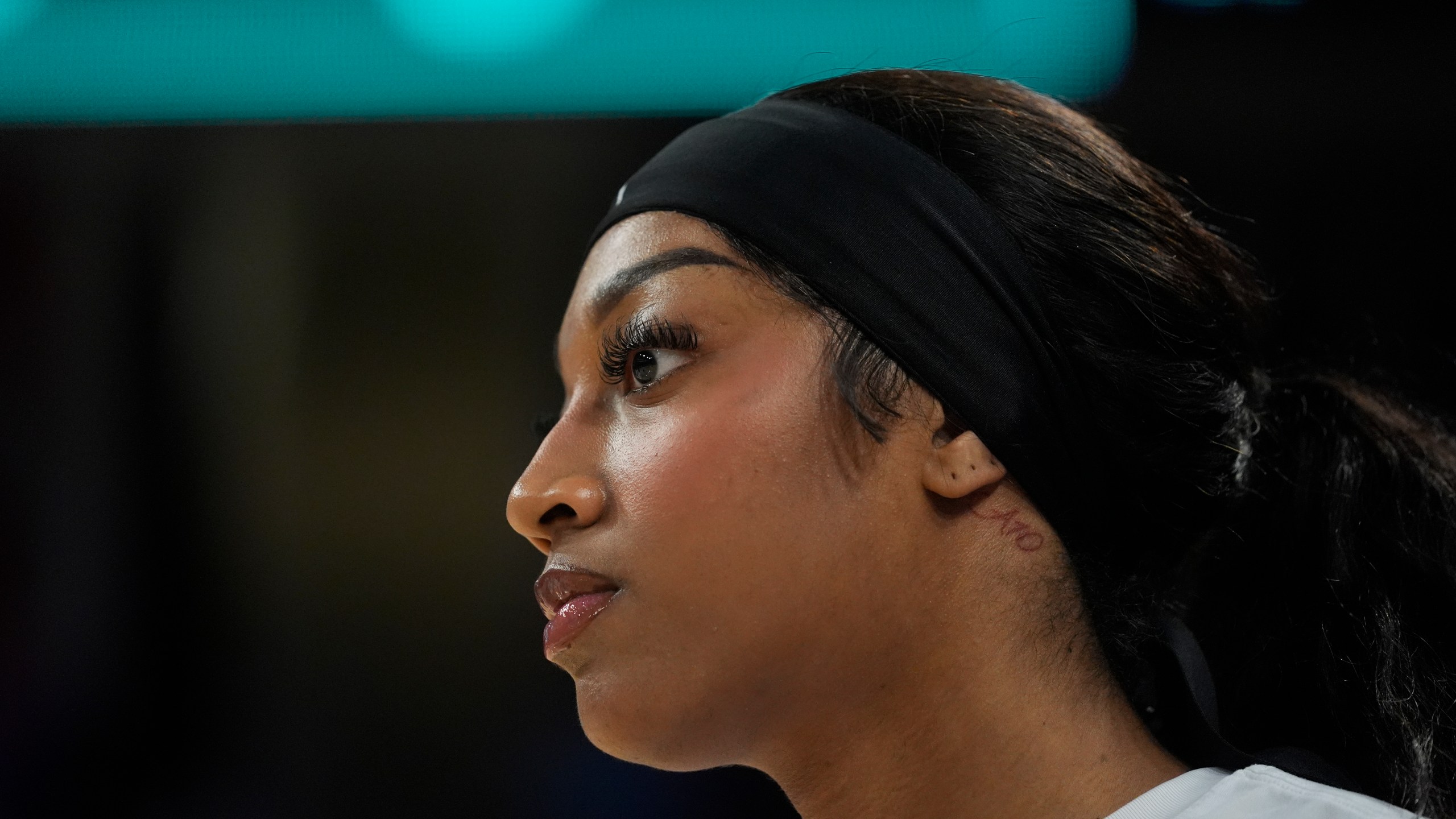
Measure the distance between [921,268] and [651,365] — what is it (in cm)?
27

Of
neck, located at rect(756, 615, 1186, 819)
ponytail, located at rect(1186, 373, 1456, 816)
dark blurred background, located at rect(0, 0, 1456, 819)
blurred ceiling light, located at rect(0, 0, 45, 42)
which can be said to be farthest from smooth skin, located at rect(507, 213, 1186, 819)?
blurred ceiling light, located at rect(0, 0, 45, 42)

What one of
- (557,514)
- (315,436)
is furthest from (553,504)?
(315,436)

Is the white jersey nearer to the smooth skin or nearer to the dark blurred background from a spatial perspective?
the smooth skin

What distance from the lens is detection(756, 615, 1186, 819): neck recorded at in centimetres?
109

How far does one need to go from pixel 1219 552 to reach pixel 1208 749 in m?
0.24

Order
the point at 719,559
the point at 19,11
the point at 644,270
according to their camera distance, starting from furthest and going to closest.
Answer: the point at 19,11 → the point at 644,270 → the point at 719,559

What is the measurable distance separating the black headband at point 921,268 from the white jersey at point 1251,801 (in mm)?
246

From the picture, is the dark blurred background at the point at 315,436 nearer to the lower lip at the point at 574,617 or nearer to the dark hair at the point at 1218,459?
the dark hair at the point at 1218,459

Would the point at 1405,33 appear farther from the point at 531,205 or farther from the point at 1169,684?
the point at 531,205

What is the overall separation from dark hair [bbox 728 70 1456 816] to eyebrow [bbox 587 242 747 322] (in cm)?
4

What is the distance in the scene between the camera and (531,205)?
196 cm

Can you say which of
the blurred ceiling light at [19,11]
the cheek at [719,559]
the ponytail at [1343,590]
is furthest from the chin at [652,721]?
the blurred ceiling light at [19,11]

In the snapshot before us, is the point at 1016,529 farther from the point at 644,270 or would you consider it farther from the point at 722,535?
the point at 644,270

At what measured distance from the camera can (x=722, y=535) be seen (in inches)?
41.1
